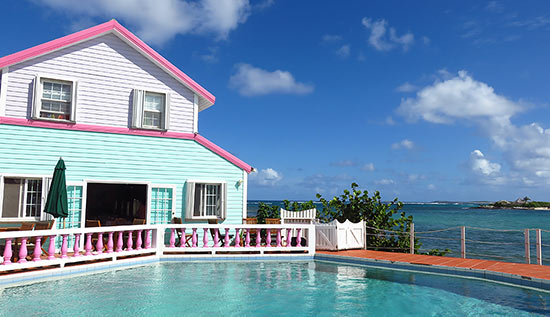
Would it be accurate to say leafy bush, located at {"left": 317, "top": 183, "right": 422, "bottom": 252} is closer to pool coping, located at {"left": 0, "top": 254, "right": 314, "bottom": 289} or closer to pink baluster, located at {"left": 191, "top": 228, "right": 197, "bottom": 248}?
pool coping, located at {"left": 0, "top": 254, "right": 314, "bottom": 289}

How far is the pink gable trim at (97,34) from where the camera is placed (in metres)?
12.0

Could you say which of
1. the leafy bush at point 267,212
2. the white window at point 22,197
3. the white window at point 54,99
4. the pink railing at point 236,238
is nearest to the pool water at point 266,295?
the pink railing at point 236,238

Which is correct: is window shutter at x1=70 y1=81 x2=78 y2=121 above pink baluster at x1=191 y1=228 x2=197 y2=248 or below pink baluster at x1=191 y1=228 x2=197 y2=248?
above

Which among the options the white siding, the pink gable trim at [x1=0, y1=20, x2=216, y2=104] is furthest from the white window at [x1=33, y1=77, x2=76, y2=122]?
the pink gable trim at [x1=0, y1=20, x2=216, y2=104]

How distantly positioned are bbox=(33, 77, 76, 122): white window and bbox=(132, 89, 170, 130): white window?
1.88m

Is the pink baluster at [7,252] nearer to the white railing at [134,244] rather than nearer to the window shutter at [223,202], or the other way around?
the white railing at [134,244]

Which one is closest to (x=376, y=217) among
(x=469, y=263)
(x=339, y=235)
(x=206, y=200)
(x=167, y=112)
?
(x=339, y=235)

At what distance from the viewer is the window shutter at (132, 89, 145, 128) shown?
44.5 feet

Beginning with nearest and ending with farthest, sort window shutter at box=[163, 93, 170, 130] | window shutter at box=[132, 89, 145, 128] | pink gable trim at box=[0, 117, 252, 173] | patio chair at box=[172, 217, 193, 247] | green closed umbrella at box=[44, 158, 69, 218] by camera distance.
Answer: green closed umbrella at box=[44, 158, 69, 218] → pink gable trim at box=[0, 117, 252, 173] → patio chair at box=[172, 217, 193, 247] → window shutter at box=[132, 89, 145, 128] → window shutter at box=[163, 93, 170, 130]

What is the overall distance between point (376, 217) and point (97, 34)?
1153 cm

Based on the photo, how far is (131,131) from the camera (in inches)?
534

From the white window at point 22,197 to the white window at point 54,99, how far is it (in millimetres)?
1966

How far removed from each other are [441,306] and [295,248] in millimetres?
5754

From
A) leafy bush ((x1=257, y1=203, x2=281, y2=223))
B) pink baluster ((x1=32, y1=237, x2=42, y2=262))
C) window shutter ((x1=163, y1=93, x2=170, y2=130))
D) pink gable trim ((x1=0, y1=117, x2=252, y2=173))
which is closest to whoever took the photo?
pink baluster ((x1=32, y1=237, x2=42, y2=262))
